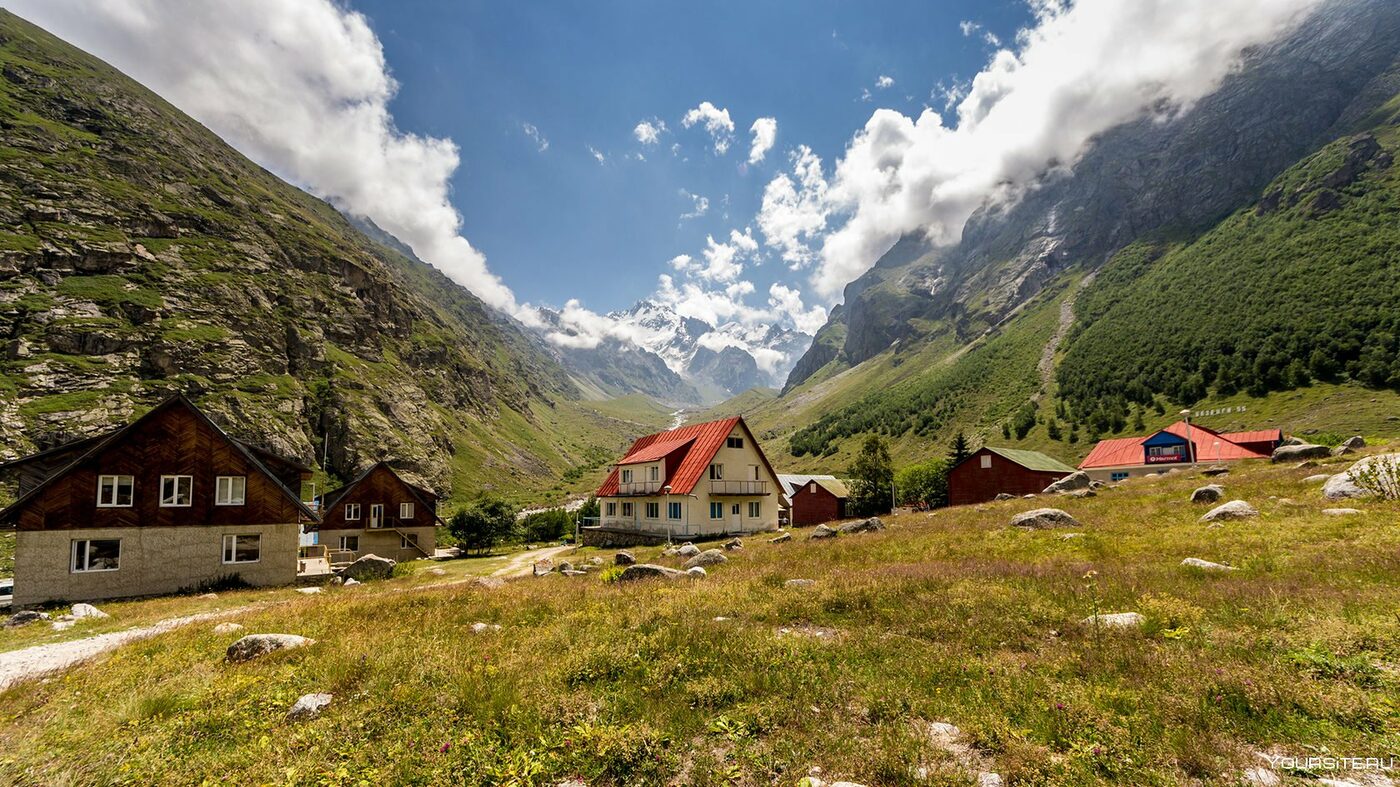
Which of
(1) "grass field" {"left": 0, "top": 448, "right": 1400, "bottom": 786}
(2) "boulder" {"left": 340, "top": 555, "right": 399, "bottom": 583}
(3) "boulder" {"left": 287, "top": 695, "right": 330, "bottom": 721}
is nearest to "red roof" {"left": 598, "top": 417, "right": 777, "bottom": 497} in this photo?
(2) "boulder" {"left": 340, "top": 555, "right": 399, "bottom": 583}

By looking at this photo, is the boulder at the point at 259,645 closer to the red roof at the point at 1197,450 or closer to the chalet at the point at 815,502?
the chalet at the point at 815,502

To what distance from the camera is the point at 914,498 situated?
281ft

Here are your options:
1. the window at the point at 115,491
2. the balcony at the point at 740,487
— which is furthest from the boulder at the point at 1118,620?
the window at the point at 115,491

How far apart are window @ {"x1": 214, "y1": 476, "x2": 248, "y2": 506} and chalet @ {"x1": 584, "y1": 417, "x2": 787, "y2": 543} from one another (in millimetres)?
31941

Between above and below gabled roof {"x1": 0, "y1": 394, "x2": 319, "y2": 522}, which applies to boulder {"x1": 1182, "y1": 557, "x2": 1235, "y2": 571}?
below

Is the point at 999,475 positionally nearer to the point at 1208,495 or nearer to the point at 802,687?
the point at 1208,495

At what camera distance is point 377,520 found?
56.7 metres

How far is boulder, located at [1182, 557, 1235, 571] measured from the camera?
13.0 metres

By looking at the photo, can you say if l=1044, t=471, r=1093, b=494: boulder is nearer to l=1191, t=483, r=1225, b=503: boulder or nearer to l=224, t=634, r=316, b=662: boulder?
l=1191, t=483, r=1225, b=503: boulder

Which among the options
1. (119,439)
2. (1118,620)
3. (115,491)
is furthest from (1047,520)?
(119,439)

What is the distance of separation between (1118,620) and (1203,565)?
229 inches

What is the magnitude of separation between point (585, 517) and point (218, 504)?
48914 millimetres

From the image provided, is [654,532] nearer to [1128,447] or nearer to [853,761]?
[853,761]

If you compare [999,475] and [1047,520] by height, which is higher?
[1047,520]
